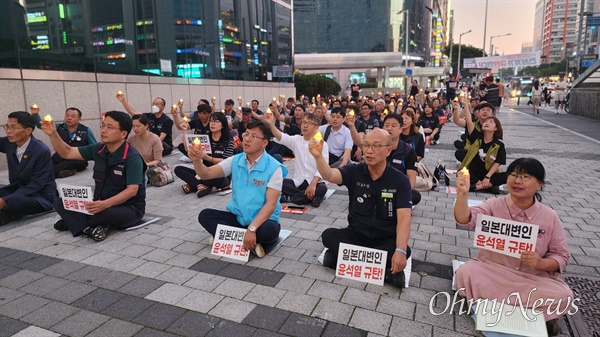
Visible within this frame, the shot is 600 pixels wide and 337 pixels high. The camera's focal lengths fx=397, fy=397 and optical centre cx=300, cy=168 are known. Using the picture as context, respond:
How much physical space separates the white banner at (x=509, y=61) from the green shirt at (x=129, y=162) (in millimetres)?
30016

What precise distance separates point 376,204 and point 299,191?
2825mm

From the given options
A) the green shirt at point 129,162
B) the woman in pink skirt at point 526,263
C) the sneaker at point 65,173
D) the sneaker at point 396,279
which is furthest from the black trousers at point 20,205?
the woman in pink skirt at point 526,263

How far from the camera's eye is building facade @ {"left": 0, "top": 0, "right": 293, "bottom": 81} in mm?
10094

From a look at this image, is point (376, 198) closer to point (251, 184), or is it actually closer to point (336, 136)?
point (251, 184)

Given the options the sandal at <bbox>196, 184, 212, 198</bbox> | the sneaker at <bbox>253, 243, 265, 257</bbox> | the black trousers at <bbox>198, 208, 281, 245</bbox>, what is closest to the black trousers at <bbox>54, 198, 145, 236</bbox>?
the black trousers at <bbox>198, 208, 281, 245</bbox>

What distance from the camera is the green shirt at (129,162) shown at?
4.84 metres

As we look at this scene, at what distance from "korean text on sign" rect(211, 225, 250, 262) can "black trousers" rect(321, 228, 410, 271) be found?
0.94 meters

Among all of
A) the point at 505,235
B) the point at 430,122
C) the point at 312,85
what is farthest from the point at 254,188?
the point at 312,85

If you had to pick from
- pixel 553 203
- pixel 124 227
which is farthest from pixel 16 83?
pixel 553 203

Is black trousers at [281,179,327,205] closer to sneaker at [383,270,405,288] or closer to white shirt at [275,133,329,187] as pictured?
white shirt at [275,133,329,187]

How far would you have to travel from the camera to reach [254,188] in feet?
14.5

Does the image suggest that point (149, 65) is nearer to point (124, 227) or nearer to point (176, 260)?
point (124, 227)

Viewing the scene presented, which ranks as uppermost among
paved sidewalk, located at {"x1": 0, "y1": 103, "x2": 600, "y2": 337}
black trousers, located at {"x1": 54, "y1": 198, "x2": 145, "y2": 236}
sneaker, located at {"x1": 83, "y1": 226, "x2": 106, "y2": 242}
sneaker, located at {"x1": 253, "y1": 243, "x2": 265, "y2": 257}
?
black trousers, located at {"x1": 54, "y1": 198, "x2": 145, "y2": 236}

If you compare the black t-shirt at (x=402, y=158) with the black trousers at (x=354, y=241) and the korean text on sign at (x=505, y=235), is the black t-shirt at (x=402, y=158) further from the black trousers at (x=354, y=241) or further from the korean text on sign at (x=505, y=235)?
the korean text on sign at (x=505, y=235)
